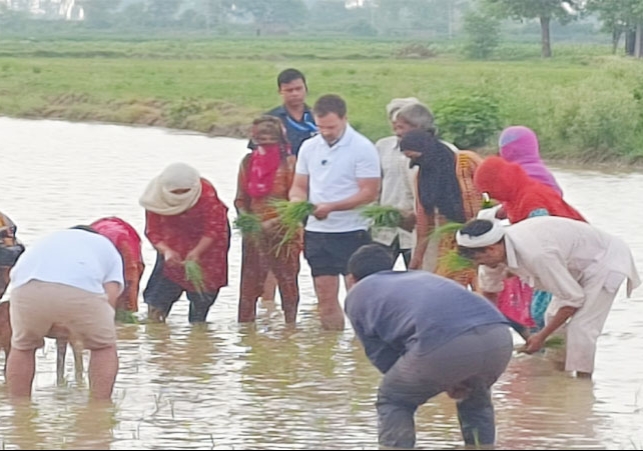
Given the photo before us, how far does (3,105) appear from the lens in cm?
4750

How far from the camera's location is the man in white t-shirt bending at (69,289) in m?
7.83

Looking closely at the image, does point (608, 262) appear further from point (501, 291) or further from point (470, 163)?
point (470, 163)

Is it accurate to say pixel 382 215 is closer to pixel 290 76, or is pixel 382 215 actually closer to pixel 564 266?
pixel 290 76

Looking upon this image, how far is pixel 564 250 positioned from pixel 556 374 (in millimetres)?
1174

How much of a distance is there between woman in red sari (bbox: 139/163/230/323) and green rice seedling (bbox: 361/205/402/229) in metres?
1.18

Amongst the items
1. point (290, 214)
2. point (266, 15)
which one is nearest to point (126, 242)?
point (290, 214)

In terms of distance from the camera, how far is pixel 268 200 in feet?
37.0

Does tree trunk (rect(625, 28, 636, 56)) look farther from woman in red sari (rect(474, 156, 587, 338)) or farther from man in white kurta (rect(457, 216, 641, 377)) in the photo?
man in white kurta (rect(457, 216, 641, 377))

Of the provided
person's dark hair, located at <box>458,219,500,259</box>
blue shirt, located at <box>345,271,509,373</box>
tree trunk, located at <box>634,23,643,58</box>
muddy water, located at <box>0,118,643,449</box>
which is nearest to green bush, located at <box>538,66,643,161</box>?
muddy water, located at <box>0,118,643,449</box>

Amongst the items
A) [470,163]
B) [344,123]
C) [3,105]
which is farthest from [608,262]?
[3,105]

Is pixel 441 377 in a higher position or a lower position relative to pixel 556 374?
higher

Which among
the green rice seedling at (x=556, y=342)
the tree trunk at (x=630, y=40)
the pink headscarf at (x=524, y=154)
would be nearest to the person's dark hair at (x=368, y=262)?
the green rice seedling at (x=556, y=342)

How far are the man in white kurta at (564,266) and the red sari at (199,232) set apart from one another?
2318 millimetres

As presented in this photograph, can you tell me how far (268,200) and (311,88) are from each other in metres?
35.7
